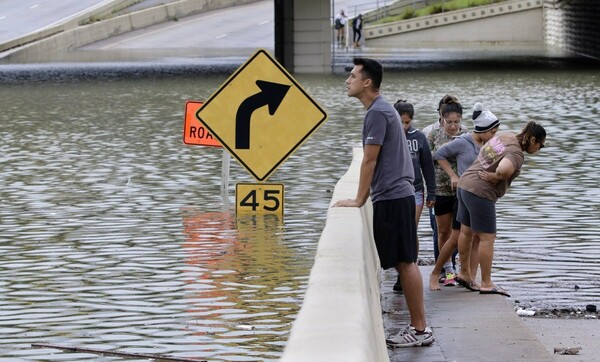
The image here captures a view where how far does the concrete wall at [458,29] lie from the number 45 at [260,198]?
179 feet

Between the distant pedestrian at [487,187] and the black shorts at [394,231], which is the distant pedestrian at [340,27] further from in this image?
the black shorts at [394,231]

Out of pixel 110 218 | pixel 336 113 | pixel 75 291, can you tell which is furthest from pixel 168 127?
pixel 75 291

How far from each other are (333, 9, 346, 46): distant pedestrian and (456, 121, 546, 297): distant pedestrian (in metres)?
58.3

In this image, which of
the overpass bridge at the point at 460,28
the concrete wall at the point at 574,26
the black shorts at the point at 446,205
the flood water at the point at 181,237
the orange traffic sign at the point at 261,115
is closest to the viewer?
the flood water at the point at 181,237

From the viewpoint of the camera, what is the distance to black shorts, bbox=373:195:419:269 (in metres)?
9.33

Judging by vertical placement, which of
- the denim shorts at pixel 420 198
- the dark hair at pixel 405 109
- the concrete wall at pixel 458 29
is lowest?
the concrete wall at pixel 458 29

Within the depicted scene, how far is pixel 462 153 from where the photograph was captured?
11.8 m

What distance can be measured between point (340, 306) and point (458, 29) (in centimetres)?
6492

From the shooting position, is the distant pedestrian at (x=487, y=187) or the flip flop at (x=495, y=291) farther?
the flip flop at (x=495, y=291)

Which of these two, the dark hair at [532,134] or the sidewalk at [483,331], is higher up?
the dark hair at [532,134]

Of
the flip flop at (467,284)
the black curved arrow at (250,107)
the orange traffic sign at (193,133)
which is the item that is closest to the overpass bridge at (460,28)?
the orange traffic sign at (193,133)

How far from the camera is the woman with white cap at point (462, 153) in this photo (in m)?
11.6

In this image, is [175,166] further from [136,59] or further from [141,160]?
[136,59]

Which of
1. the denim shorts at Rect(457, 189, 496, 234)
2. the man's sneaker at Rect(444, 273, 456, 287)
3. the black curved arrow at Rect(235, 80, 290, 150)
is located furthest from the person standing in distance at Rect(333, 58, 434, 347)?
the black curved arrow at Rect(235, 80, 290, 150)
